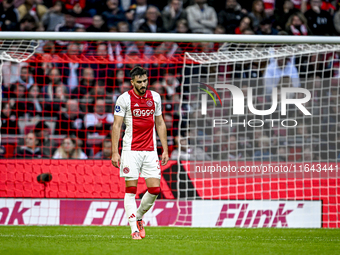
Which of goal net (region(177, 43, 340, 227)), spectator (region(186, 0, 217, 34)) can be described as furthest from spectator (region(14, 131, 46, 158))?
Answer: spectator (region(186, 0, 217, 34))

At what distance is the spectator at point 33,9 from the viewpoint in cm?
1202

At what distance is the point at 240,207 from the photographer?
8.51 meters

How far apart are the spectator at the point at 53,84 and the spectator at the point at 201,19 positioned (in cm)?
336

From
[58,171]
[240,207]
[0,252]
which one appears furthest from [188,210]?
[0,252]

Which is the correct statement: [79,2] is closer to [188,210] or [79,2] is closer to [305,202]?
[188,210]

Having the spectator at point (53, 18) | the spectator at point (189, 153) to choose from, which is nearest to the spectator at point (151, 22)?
the spectator at point (53, 18)

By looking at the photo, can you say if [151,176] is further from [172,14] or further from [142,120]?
[172,14]

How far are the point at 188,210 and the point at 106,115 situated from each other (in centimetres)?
274

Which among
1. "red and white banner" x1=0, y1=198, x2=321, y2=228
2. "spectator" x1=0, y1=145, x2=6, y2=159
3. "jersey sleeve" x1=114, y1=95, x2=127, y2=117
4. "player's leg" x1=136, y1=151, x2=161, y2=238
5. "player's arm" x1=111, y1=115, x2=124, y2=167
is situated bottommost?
"red and white banner" x1=0, y1=198, x2=321, y2=228

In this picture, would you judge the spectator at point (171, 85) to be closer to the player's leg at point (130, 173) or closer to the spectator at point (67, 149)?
the spectator at point (67, 149)

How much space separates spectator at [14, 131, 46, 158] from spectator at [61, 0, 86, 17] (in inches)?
152

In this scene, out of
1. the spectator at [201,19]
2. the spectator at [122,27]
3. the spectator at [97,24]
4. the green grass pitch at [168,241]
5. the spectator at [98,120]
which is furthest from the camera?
the spectator at [201,19]

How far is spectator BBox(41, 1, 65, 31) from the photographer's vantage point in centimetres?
1188

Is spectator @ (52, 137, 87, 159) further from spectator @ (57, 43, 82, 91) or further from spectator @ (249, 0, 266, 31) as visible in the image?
spectator @ (249, 0, 266, 31)
